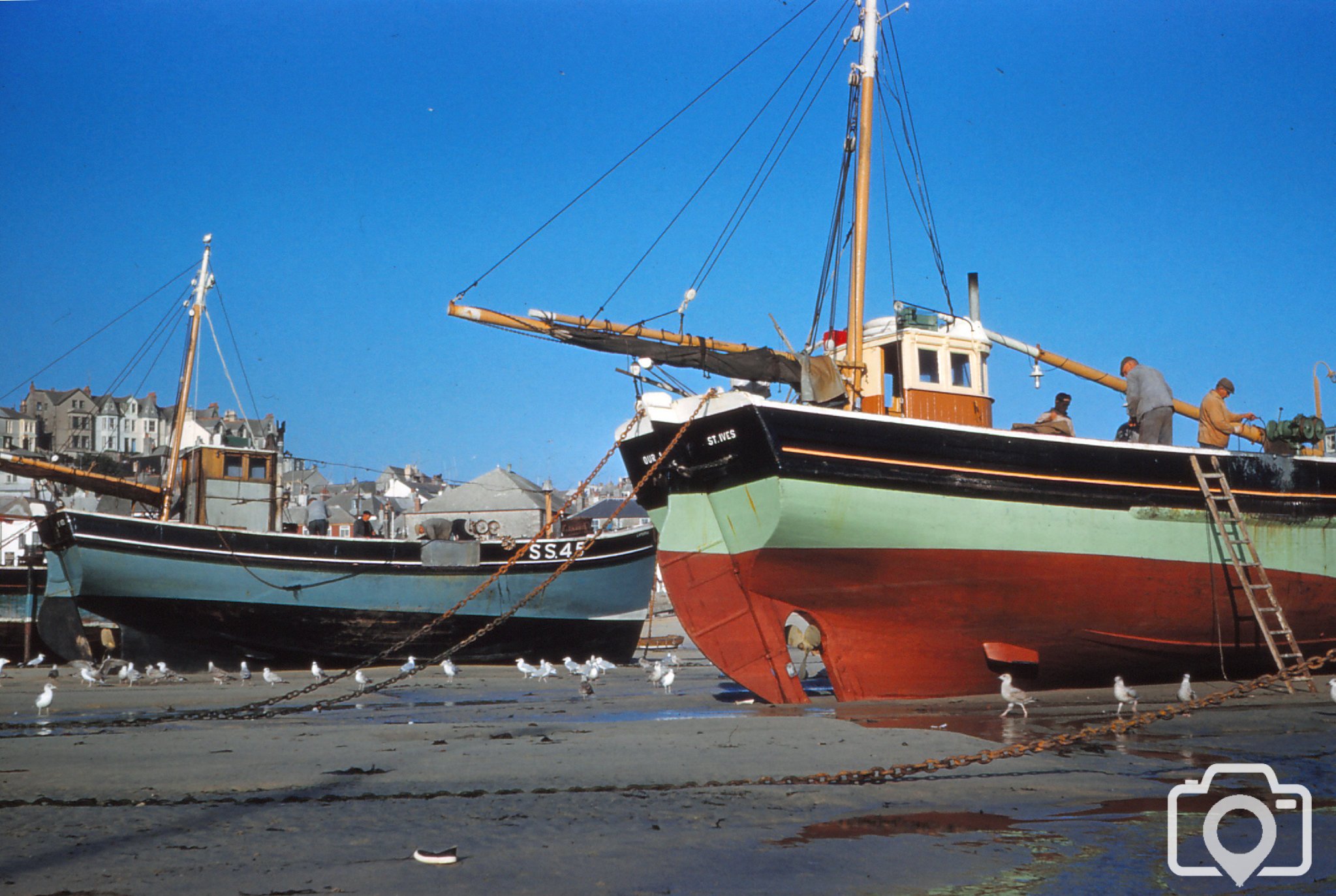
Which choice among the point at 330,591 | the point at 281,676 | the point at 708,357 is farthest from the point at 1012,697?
the point at 330,591

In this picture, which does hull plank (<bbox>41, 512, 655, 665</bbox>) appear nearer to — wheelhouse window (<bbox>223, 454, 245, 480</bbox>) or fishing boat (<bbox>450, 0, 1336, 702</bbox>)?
wheelhouse window (<bbox>223, 454, 245, 480</bbox>)

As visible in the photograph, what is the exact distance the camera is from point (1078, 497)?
39.5 feet

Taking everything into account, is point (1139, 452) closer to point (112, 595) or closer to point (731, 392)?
point (731, 392)

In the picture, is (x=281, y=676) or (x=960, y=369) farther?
(x=281, y=676)

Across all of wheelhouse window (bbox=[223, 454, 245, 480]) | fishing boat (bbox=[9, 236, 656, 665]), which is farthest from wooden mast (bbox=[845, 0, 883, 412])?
wheelhouse window (bbox=[223, 454, 245, 480])

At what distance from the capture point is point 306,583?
2041cm

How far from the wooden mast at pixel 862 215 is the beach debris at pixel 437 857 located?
9863 millimetres

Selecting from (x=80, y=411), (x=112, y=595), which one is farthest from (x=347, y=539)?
(x=80, y=411)

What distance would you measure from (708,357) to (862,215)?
2.92 m

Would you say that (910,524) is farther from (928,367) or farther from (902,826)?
(902,826)

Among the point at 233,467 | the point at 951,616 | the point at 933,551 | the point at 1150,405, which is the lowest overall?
the point at 951,616

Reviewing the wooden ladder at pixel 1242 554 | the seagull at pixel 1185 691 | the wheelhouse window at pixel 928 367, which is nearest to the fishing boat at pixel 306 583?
the wheelhouse window at pixel 928 367
